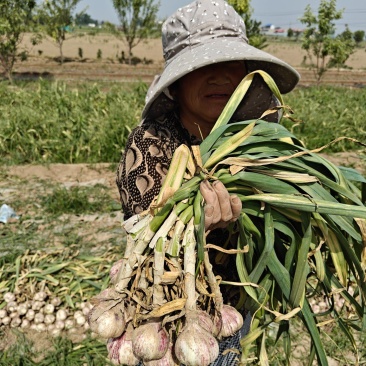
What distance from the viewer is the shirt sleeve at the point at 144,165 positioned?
1158 millimetres

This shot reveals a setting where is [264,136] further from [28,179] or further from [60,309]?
[28,179]

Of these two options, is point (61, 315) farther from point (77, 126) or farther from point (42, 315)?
point (77, 126)

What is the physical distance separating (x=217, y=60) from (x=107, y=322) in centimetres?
66

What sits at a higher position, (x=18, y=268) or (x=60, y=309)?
(x=18, y=268)

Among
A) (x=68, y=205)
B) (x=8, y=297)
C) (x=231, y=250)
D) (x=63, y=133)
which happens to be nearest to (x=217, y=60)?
(x=231, y=250)

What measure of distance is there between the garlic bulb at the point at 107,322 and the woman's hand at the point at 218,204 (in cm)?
25

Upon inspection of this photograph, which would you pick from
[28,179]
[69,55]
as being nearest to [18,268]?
[28,179]

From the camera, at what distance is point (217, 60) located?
1060mm

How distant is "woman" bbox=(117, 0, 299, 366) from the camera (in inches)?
44.4

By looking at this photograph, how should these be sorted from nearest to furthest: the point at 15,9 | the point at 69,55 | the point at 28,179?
1. the point at 28,179
2. the point at 15,9
3. the point at 69,55

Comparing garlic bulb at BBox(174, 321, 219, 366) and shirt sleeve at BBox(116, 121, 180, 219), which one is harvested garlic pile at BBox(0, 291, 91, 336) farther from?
garlic bulb at BBox(174, 321, 219, 366)

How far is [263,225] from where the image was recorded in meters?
1.00

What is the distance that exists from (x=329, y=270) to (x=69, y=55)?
2206 cm

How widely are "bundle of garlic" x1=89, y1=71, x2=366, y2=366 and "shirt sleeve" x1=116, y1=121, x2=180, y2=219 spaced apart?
230 millimetres
